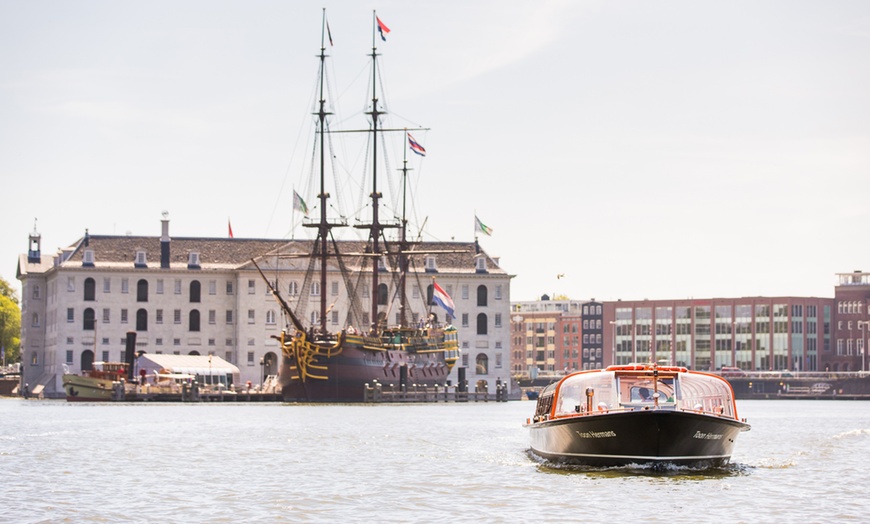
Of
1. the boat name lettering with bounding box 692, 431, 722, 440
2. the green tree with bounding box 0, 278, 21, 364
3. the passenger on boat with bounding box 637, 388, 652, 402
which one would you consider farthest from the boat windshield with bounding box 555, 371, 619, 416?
the green tree with bounding box 0, 278, 21, 364

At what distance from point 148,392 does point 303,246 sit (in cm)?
4276

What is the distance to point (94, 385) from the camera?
4707 inches

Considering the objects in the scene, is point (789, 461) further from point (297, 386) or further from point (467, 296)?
point (467, 296)

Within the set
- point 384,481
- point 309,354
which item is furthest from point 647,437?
point 309,354

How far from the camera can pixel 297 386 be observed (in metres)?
121

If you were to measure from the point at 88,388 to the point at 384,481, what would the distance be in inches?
3318

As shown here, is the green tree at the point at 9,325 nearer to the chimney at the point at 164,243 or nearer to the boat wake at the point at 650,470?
the chimney at the point at 164,243

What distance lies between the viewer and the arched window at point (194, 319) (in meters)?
158

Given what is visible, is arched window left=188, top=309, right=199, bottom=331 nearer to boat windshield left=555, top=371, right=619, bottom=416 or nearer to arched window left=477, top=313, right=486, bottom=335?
arched window left=477, top=313, right=486, bottom=335

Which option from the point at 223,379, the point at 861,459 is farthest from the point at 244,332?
the point at 861,459

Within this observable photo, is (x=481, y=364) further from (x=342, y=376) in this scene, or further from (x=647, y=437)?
(x=647, y=437)

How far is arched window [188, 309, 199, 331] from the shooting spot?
157500 mm

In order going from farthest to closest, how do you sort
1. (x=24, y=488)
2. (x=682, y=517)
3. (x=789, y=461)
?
(x=789, y=461) < (x=24, y=488) < (x=682, y=517)

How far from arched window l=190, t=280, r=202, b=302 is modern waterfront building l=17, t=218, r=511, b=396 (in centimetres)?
10
